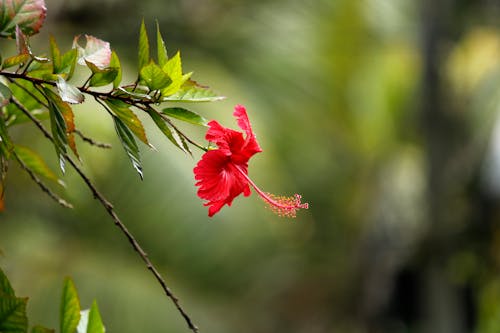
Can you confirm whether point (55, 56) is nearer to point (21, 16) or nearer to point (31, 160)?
point (21, 16)

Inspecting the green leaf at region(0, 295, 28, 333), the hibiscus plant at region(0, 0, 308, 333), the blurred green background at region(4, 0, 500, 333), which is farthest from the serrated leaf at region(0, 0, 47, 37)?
the blurred green background at region(4, 0, 500, 333)

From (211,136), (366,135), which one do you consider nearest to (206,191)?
(211,136)

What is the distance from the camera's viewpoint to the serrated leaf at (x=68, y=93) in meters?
0.85

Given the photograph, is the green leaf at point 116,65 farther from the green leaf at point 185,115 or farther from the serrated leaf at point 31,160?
the serrated leaf at point 31,160

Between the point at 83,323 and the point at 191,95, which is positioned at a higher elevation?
the point at 191,95

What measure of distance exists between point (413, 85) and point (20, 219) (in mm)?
2392

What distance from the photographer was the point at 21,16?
0.90 m

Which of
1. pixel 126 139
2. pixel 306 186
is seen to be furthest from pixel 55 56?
pixel 306 186

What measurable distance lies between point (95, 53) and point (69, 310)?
11.4 inches

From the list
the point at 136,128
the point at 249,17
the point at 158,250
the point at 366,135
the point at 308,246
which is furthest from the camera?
the point at 249,17

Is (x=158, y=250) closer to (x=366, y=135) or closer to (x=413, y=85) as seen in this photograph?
(x=366, y=135)

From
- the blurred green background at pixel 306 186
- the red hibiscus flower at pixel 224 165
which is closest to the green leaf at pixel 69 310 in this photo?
the red hibiscus flower at pixel 224 165

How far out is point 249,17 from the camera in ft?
20.7

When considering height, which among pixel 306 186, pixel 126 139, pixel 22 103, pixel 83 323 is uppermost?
pixel 126 139
